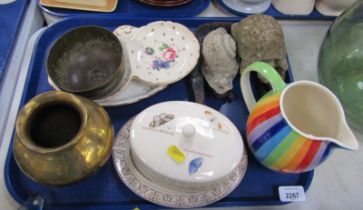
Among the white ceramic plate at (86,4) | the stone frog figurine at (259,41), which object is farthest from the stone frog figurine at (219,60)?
the white ceramic plate at (86,4)

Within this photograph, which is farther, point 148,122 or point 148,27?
point 148,27

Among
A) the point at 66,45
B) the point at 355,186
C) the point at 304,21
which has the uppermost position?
the point at 66,45

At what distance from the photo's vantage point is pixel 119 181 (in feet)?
1.91

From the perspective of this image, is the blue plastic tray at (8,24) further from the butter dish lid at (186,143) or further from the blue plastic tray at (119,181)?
the butter dish lid at (186,143)

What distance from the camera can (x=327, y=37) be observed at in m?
0.71

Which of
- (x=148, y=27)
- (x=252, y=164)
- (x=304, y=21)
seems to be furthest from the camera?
(x=304, y=21)

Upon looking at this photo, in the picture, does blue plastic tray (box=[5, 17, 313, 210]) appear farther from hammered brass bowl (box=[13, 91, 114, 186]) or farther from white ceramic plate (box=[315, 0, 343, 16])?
white ceramic plate (box=[315, 0, 343, 16])

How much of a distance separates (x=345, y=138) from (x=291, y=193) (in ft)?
0.48

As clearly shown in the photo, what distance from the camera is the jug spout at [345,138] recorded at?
46 cm

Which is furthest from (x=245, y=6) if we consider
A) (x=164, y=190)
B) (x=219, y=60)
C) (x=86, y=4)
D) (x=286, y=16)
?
(x=164, y=190)

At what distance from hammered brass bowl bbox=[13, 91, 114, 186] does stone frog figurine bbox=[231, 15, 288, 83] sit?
0.29 metres

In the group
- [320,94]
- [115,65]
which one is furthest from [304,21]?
[115,65]

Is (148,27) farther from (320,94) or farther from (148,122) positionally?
(320,94)

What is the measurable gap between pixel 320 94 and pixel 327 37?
0.22 m
